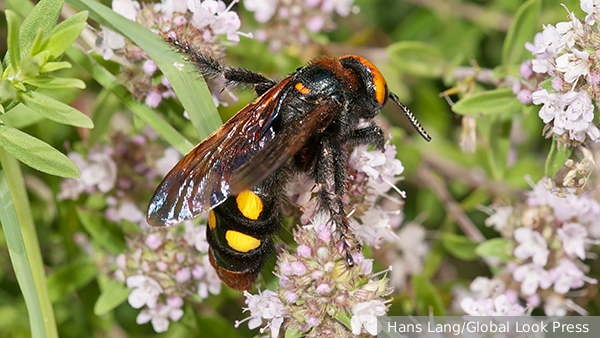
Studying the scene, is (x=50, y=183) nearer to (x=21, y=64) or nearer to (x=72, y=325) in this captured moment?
(x=72, y=325)


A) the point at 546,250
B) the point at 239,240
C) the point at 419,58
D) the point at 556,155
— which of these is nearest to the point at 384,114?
the point at 419,58

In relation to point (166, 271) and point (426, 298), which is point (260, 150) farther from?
point (426, 298)

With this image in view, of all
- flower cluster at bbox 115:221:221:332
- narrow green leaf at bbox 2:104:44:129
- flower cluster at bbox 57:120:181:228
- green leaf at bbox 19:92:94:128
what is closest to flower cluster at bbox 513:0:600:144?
flower cluster at bbox 115:221:221:332

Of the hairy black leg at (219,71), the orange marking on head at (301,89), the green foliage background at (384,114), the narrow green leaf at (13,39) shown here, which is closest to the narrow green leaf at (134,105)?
the green foliage background at (384,114)

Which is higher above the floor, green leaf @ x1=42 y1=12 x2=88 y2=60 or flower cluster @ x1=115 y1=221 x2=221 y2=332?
green leaf @ x1=42 y1=12 x2=88 y2=60

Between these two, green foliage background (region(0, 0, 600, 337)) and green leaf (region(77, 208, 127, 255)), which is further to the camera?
green leaf (region(77, 208, 127, 255))

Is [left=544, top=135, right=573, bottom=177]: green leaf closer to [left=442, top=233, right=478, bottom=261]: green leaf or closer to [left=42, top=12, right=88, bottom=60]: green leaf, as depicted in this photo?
[left=442, top=233, right=478, bottom=261]: green leaf
